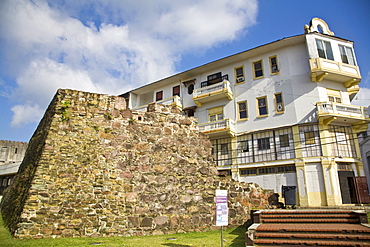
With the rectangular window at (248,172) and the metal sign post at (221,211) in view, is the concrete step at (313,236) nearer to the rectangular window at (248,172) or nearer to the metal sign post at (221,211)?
the metal sign post at (221,211)

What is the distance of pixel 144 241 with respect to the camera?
7113 millimetres

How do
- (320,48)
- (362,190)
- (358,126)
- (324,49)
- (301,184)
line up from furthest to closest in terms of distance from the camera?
(324,49) → (320,48) → (358,126) → (301,184) → (362,190)

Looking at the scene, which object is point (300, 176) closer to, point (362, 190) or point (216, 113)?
point (362, 190)

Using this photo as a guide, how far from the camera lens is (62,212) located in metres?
7.50

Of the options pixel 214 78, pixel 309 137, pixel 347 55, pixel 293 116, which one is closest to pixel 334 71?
pixel 347 55

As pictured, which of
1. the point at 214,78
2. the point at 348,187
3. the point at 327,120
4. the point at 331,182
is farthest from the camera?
the point at 214,78

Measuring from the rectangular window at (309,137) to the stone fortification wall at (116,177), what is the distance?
981cm

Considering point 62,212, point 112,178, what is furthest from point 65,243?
point 112,178

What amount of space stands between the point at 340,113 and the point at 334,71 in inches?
122

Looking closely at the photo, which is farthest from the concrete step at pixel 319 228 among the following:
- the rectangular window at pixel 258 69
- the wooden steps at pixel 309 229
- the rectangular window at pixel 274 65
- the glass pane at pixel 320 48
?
the rectangular window at pixel 258 69

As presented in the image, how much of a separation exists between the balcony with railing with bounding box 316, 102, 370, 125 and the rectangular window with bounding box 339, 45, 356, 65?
12.0ft

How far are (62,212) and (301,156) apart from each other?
15627 millimetres

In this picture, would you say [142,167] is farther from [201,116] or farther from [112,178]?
[201,116]

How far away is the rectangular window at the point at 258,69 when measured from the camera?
2136 centimetres
